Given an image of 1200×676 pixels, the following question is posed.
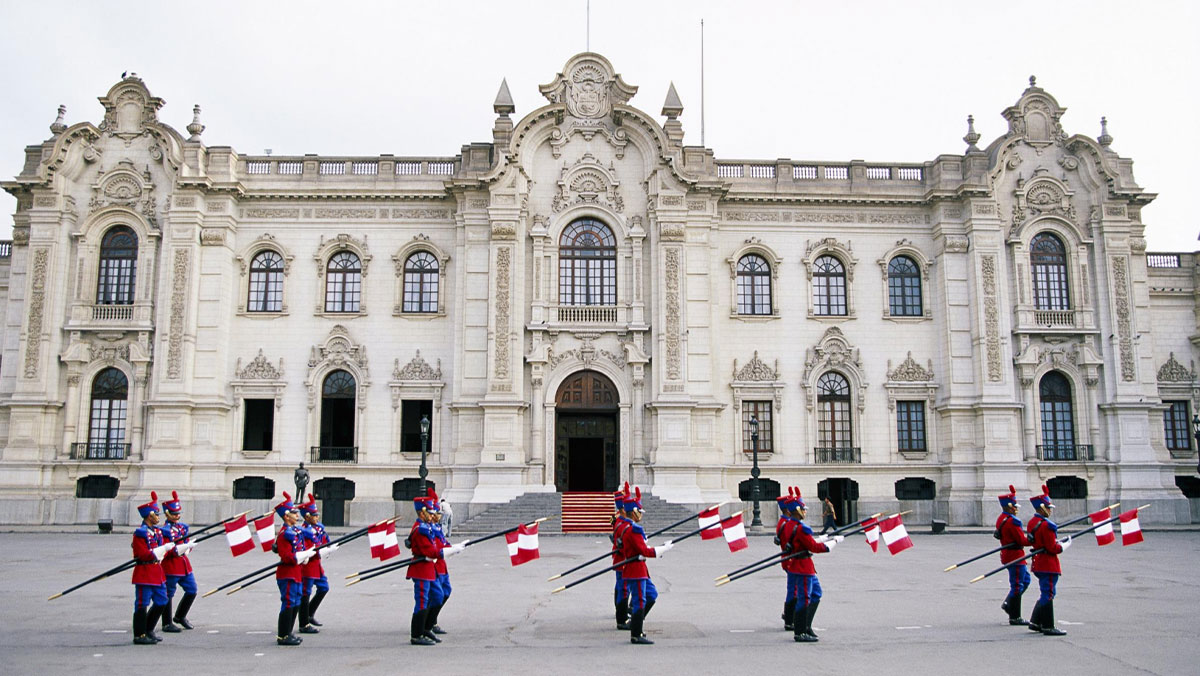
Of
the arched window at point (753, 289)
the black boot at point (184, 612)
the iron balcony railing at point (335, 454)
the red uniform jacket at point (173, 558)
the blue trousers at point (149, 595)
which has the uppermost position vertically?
the arched window at point (753, 289)

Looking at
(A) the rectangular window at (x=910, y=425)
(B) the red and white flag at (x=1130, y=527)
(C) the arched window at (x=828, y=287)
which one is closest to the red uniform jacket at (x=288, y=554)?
(B) the red and white flag at (x=1130, y=527)

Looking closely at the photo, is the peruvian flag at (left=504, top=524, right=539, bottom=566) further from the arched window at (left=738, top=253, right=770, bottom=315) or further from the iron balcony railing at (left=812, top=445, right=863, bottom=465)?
the arched window at (left=738, top=253, right=770, bottom=315)

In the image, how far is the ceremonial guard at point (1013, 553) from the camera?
1366 cm

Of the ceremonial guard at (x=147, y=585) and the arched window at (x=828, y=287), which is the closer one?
the ceremonial guard at (x=147, y=585)

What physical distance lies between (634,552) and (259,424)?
25.9 meters

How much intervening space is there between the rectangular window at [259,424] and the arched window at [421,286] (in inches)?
241

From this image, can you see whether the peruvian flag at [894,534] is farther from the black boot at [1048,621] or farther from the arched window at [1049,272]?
the arched window at [1049,272]

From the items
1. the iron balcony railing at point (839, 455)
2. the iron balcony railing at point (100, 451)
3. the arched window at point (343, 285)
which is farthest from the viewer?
the arched window at point (343, 285)

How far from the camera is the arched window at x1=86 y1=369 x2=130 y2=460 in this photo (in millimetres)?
34375

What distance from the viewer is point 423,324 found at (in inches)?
1400

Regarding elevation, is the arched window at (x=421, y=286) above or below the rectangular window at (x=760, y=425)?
above

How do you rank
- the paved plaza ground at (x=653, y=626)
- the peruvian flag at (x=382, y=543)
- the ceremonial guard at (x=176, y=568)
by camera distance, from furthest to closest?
the peruvian flag at (x=382, y=543) < the ceremonial guard at (x=176, y=568) < the paved plaza ground at (x=653, y=626)

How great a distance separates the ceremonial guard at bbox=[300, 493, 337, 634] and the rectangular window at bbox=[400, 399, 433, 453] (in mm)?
21478

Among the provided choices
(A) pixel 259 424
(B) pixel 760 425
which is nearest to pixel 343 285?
(A) pixel 259 424
